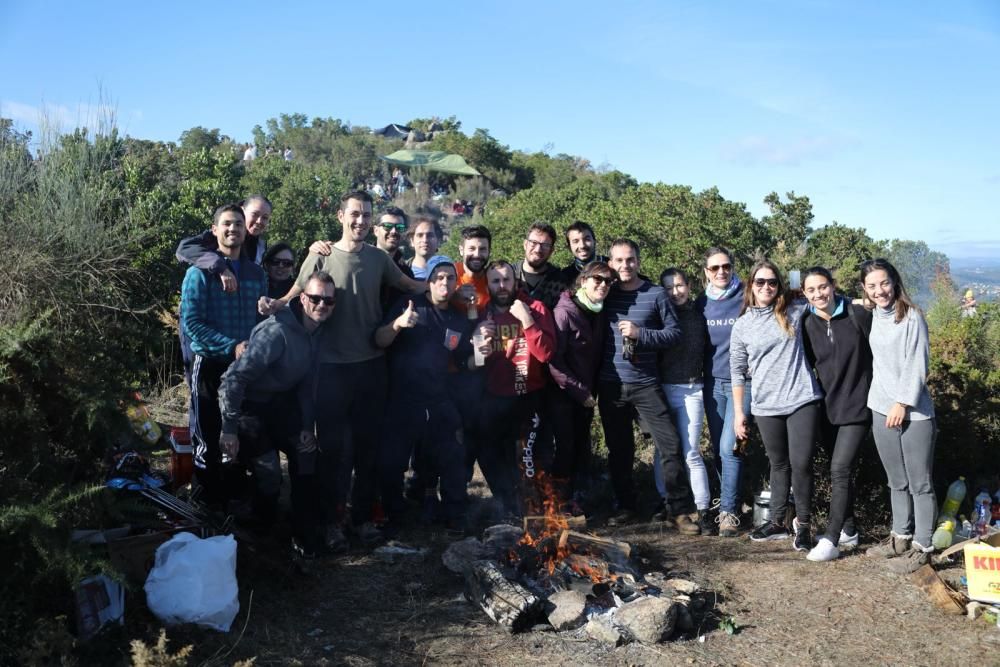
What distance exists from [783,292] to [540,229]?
73.2 inches

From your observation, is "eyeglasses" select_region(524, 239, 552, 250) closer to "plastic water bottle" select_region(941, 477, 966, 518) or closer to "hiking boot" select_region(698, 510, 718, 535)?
"hiking boot" select_region(698, 510, 718, 535)

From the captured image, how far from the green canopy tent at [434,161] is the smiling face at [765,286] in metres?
32.6

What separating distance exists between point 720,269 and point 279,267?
133 inches

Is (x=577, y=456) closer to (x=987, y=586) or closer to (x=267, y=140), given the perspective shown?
(x=987, y=586)

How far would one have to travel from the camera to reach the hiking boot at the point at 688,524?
20.0 ft

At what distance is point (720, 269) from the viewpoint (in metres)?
6.14

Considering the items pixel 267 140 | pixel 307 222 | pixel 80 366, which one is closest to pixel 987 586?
pixel 80 366

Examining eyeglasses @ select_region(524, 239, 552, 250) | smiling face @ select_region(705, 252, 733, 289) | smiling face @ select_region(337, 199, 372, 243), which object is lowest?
smiling face @ select_region(705, 252, 733, 289)

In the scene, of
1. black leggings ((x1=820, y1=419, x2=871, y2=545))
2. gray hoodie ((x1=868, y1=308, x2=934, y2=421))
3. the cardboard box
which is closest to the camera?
the cardboard box

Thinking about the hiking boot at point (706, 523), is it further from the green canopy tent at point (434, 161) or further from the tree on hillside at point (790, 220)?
the green canopy tent at point (434, 161)

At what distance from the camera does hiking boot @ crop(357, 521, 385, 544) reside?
5.76 metres

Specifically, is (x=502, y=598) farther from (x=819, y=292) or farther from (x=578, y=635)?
(x=819, y=292)

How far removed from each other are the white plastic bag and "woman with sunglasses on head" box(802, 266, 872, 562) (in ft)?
12.6

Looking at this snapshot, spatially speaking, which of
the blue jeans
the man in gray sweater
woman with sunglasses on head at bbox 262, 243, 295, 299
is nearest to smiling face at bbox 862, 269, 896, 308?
the blue jeans
